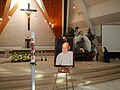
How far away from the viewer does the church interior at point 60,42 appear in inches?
235

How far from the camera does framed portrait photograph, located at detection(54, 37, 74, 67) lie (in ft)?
16.0

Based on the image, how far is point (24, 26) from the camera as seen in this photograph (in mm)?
15258

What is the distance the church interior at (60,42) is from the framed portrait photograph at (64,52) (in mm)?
30

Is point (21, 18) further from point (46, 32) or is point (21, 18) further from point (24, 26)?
point (46, 32)

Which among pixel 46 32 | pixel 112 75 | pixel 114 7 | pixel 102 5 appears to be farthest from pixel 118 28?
pixel 46 32

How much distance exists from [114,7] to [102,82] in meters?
5.07

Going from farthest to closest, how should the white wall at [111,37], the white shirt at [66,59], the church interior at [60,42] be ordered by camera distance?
the white wall at [111,37] < the church interior at [60,42] < the white shirt at [66,59]

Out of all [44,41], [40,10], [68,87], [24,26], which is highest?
[40,10]

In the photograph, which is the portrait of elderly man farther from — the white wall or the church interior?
the white wall

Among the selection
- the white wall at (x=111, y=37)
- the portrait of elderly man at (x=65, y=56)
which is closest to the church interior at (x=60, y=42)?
the white wall at (x=111, y=37)

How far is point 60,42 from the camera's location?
16.5 ft

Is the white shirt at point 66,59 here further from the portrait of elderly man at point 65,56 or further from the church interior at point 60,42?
the church interior at point 60,42

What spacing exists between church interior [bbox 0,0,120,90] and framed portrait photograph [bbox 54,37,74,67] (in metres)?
0.03

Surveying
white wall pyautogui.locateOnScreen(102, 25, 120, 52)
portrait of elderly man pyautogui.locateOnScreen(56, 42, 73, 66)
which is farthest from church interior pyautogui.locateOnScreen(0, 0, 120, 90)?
portrait of elderly man pyautogui.locateOnScreen(56, 42, 73, 66)
